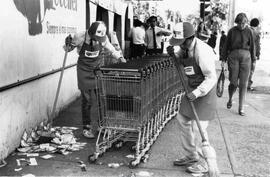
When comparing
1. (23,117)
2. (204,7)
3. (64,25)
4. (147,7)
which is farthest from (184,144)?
(147,7)

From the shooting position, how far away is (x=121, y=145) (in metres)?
5.55

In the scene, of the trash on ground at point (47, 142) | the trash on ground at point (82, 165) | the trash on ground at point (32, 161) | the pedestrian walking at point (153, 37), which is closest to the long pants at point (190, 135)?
the trash on ground at point (82, 165)

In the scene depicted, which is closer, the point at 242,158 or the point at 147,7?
the point at 242,158

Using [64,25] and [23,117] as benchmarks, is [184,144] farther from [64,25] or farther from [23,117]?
[64,25]

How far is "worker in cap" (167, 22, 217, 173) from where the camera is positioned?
14.3 feet

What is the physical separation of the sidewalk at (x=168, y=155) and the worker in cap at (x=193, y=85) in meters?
0.28

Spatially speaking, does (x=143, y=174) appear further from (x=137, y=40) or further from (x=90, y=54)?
(x=137, y=40)

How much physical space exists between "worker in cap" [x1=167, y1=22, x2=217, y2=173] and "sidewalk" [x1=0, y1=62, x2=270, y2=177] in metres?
0.28

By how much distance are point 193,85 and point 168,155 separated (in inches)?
48.5

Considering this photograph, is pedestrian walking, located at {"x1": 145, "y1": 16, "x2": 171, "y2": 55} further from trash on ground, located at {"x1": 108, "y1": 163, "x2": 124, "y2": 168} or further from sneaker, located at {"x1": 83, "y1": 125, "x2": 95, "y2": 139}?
trash on ground, located at {"x1": 108, "y1": 163, "x2": 124, "y2": 168}

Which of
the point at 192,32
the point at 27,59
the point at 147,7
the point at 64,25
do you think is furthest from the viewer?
the point at 147,7

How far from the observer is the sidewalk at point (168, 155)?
15.4 ft

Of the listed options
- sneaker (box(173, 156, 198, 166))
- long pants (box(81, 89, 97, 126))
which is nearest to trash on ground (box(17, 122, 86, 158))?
long pants (box(81, 89, 97, 126))

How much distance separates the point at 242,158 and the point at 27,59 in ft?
11.3
